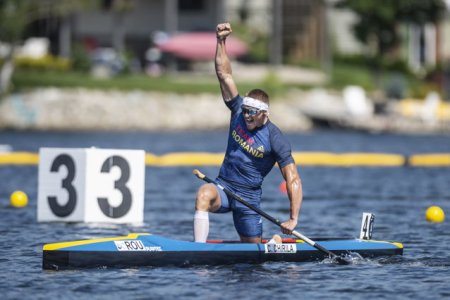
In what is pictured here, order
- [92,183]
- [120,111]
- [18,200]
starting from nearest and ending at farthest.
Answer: [92,183]
[18,200]
[120,111]

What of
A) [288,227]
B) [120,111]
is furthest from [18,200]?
[120,111]

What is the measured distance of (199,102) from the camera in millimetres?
62750

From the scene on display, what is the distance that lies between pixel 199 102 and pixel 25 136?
11.3 meters

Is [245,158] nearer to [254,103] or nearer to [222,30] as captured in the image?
[254,103]

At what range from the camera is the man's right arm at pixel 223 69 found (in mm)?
16641

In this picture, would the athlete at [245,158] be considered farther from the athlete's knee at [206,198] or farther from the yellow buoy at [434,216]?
the yellow buoy at [434,216]

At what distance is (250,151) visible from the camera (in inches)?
656

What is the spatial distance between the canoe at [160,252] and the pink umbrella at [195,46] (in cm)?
4658

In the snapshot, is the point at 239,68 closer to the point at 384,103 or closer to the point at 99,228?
the point at 384,103

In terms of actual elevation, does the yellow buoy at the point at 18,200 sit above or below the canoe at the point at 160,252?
above

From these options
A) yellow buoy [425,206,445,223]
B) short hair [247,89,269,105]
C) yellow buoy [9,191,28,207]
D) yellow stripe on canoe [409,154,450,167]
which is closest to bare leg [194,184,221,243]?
short hair [247,89,269,105]

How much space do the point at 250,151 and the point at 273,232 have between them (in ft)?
19.0

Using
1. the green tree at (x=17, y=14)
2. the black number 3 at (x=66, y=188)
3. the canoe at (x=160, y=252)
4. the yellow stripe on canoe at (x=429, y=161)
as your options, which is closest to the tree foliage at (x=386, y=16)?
the green tree at (x=17, y=14)

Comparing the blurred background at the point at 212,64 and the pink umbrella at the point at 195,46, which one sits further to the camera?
the pink umbrella at the point at 195,46
